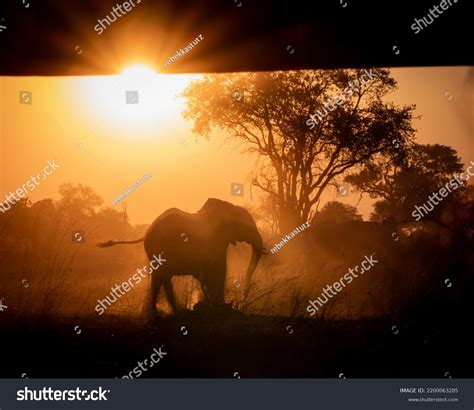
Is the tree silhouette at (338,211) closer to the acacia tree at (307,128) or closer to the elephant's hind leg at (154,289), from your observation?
the acacia tree at (307,128)

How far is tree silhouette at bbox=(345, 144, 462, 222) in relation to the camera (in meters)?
15.2

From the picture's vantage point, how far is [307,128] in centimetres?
1377

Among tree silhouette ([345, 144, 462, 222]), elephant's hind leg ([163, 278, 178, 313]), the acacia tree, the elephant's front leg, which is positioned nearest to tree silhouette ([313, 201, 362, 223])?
tree silhouette ([345, 144, 462, 222])

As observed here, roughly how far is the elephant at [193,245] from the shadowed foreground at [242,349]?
1.46 meters

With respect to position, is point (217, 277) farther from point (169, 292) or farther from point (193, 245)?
point (169, 292)

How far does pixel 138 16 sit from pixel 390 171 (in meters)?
12.3

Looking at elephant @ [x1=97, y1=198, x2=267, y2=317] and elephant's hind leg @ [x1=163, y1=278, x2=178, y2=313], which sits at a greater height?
elephant @ [x1=97, y1=198, x2=267, y2=317]

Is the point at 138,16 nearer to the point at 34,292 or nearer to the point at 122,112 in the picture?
the point at 34,292

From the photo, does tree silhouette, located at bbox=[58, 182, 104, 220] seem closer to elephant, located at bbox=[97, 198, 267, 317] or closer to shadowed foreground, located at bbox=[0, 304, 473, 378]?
elephant, located at bbox=[97, 198, 267, 317]

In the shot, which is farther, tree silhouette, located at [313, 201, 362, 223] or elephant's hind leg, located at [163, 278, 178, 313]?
tree silhouette, located at [313, 201, 362, 223]

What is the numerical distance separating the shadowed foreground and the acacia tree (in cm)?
679

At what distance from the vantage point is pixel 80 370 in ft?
19.4

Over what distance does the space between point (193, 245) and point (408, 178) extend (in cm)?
1072

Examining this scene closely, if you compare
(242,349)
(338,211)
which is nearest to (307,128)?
(338,211)
